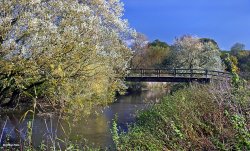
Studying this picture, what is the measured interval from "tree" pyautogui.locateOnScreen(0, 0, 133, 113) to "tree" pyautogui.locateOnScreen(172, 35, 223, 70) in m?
48.7

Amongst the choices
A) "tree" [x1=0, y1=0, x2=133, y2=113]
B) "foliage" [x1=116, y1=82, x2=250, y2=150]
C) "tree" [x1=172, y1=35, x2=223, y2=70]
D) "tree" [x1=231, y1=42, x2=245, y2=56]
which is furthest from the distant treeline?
"foliage" [x1=116, y1=82, x2=250, y2=150]

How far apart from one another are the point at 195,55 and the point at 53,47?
182 feet

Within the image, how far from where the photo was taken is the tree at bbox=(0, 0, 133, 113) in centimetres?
1584

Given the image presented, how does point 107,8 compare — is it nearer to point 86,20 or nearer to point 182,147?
point 86,20

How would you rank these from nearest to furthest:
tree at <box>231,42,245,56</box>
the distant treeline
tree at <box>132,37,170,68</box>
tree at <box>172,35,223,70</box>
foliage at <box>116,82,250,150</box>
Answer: foliage at <box>116,82,250,150</box> → tree at <box>172,35,223,70</box> → the distant treeline → tree at <box>132,37,170,68</box> → tree at <box>231,42,245,56</box>

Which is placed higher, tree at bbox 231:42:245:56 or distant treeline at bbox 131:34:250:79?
tree at bbox 231:42:245:56

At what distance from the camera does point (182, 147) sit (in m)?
8.30

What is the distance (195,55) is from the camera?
229 ft

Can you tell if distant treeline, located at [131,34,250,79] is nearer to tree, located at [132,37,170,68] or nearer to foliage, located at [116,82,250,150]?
tree, located at [132,37,170,68]

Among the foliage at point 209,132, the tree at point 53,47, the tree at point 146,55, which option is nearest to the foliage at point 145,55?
the tree at point 146,55

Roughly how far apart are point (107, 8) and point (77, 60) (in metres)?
4.33

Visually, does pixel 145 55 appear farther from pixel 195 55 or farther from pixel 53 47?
pixel 53 47

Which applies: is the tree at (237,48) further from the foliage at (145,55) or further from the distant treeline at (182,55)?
the foliage at (145,55)

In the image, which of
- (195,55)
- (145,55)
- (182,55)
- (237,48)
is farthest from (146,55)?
(237,48)
